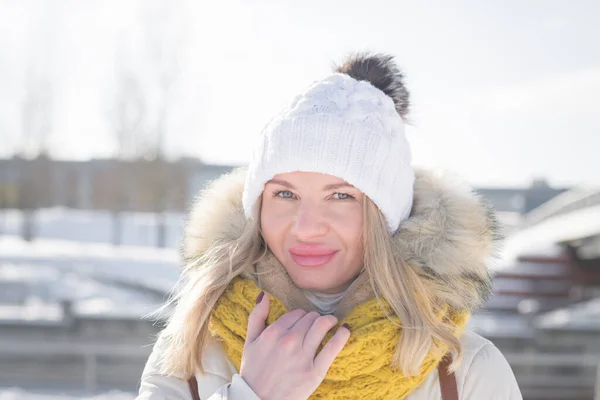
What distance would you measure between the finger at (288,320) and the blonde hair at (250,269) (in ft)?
0.79

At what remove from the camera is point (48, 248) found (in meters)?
23.4

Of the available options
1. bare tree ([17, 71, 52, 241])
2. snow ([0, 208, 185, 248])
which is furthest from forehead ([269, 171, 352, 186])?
snow ([0, 208, 185, 248])

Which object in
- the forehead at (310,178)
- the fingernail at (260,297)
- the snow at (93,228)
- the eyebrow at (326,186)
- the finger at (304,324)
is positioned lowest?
the snow at (93,228)

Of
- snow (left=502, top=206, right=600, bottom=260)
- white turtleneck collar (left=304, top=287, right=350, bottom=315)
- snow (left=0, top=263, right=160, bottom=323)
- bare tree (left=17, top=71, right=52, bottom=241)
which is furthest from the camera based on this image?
bare tree (left=17, top=71, right=52, bottom=241)

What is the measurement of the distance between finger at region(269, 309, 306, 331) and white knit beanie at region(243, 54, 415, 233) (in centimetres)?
40

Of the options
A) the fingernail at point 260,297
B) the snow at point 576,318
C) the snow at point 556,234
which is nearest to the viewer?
the fingernail at point 260,297

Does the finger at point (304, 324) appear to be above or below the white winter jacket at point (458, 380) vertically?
above

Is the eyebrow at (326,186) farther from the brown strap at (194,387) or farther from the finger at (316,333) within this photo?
the brown strap at (194,387)

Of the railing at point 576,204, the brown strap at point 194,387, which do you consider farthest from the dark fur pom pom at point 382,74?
the railing at point 576,204

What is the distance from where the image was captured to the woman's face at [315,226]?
1729 millimetres

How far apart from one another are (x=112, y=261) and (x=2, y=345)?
14379 mm

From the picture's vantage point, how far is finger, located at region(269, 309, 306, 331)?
1.59 m

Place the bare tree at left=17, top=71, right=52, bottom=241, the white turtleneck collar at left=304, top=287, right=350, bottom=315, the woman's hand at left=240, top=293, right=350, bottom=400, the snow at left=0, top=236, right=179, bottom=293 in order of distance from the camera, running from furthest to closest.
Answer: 1. the bare tree at left=17, top=71, right=52, bottom=241
2. the snow at left=0, top=236, right=179, bottom=293
3. the white turtleneck collar at left=304, top=287, right=350, bottom=315
4. the woman's hand at left=240, top=293, right=350, bottom=400

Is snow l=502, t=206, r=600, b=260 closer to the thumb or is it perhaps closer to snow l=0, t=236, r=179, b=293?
snow l=0, t=236, r=179, b=293
